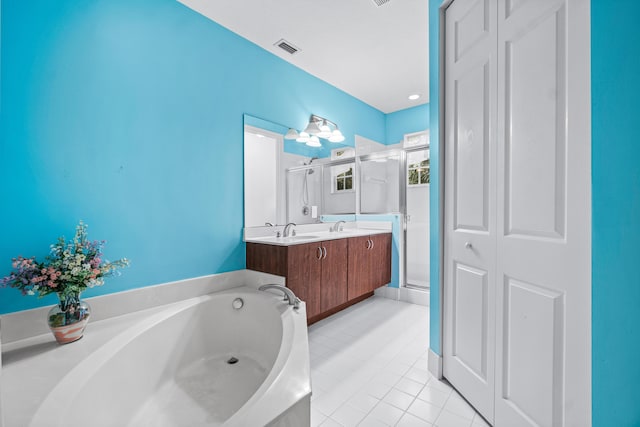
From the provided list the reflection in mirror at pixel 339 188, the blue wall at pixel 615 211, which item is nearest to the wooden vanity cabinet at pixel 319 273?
the reflection in mirror at pixel 339 188

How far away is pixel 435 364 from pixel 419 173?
205 cm

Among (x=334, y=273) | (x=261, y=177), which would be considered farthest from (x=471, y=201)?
(x=261, y=177)

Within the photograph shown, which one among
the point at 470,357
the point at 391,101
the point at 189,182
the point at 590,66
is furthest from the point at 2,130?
the point at 391,101

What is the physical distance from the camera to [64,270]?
1.33 metres

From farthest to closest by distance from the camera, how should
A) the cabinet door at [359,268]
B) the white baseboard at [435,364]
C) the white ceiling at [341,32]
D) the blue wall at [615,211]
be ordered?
the cabinet door at [359,268] < the white ceiling at [341,32] < the white baseboard at [435,364] < the blue wall at [615,211]

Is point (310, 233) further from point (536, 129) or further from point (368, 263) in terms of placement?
point (536, 129)

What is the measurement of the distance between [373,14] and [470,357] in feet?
7.63

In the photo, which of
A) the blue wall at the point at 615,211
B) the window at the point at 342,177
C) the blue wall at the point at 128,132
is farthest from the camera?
the window at the point at 342,177

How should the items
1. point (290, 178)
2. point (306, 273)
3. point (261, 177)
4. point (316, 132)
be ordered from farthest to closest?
point (316, 132) → point (290, 178) → point (261, 177) → point (306, 273)

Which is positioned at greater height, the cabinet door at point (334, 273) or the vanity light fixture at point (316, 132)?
the vanity light fixture at point (316, 132)

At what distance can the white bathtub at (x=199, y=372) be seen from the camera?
0.92 m

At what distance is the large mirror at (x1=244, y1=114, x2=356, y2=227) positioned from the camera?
2.37 meters

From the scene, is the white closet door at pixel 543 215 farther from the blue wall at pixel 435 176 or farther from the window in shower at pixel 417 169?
the window in shower at pixel 417 169

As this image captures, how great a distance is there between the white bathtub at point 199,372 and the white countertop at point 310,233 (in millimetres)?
405
